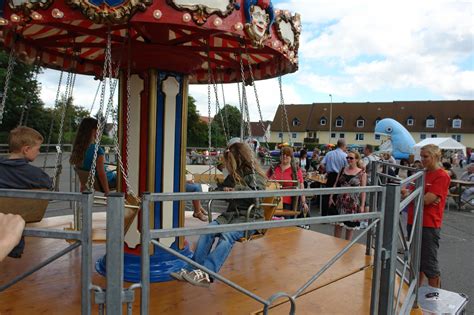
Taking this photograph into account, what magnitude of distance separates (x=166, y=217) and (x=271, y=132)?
176ft

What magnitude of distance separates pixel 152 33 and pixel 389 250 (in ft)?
8.23

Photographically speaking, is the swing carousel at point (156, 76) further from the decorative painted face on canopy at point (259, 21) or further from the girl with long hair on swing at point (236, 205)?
the girl with long hair on swing at point (236, 205)

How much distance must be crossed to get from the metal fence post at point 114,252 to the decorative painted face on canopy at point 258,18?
175 cm

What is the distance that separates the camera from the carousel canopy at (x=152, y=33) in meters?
2.59

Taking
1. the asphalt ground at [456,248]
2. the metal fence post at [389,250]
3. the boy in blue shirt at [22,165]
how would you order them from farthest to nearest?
the asphalt ground at [456,248] < the boy in blue shirt at [22,165] < the metal fence post at [389,250]

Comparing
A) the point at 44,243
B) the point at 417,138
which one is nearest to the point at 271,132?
the point at 417,138

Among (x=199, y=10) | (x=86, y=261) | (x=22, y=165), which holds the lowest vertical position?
(x=86, y=261)

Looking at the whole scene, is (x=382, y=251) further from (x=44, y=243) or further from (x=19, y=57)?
(x=19, y=57)

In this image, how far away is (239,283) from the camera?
11.4 ft

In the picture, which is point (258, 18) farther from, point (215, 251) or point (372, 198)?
point (372, 198)

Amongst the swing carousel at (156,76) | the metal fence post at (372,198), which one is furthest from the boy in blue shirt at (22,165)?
the metal fence post at (372,198)

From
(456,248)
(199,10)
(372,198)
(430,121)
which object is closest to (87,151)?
(199,10)

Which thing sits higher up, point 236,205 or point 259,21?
point 259,21

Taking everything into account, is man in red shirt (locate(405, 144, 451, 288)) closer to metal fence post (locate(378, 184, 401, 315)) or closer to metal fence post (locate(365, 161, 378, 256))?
metal fence post (locate(365, 161, 378, 256))
